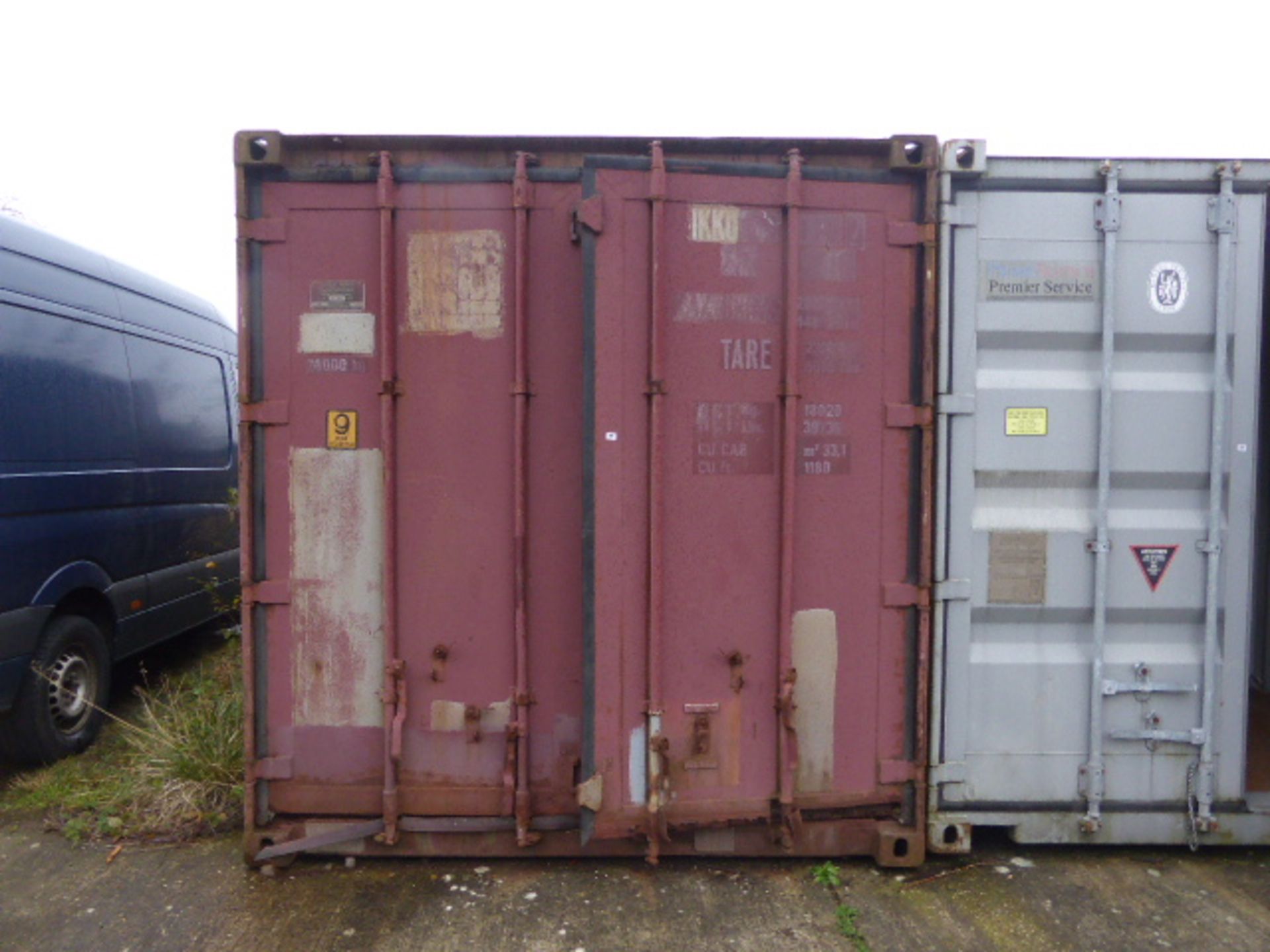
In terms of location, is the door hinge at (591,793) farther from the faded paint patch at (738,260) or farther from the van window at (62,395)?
the van window at (62,395)

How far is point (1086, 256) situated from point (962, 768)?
2.24m

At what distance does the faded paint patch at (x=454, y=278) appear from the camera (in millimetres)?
3350

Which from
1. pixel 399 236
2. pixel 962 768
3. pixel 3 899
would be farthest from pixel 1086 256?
pixel 3 899

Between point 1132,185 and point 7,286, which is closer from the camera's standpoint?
point 1132,185

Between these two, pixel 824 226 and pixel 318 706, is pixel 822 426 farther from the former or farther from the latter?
pixel 318 706

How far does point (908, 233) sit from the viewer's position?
338 cm

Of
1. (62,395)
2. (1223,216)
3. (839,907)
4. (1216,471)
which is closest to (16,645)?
(62,395)

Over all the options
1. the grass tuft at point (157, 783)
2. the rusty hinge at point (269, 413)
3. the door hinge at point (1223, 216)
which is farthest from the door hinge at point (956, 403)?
the grass tuft at point (157, 783)

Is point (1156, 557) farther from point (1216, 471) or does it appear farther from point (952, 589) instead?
point (952, 589)

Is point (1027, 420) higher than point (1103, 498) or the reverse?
higher

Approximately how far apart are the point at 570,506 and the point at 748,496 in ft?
2.44

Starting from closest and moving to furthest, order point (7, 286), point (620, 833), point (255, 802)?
point (620, 833) < point (255, 802) < point (7, 286)

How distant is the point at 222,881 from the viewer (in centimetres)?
338

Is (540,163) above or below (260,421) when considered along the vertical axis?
above
